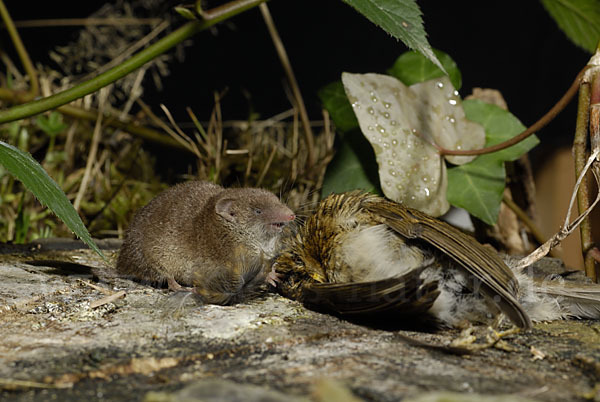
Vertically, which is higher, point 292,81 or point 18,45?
point 18,45

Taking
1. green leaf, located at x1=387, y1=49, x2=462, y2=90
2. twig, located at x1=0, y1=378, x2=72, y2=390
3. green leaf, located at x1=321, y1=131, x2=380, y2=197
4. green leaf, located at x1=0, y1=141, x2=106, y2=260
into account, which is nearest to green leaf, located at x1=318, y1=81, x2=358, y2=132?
green leaf, located at x1=321, y1=131, x2=380, y2=197

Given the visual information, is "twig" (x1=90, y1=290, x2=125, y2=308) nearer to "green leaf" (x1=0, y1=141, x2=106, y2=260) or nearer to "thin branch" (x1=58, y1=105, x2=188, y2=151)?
"green leaf" (x1=0, y1=141, x2=106, y2=260)

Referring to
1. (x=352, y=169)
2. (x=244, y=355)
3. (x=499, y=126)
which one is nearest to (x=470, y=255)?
(x=244, y=355)

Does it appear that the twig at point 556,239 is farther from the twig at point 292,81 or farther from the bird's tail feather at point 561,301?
the twig at point 292,81

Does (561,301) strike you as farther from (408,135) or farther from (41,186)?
(41,186)

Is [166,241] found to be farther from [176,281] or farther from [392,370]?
[392,370]

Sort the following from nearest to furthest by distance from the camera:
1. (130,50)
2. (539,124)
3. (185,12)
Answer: (185,12), (539,124), (130,50)

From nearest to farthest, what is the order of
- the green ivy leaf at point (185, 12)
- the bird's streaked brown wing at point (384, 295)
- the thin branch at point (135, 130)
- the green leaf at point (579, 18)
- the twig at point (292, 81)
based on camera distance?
the bird's streaked brown wing at point (384, 295)
the green ivy leaf at point (185, 12)
the green leaf at point (579, 18)
the twig at point (292, 81)
the thin branch at point (135, 130)

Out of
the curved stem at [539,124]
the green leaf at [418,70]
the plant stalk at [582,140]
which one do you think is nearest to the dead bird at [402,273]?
the plant stalk at [582,140]
